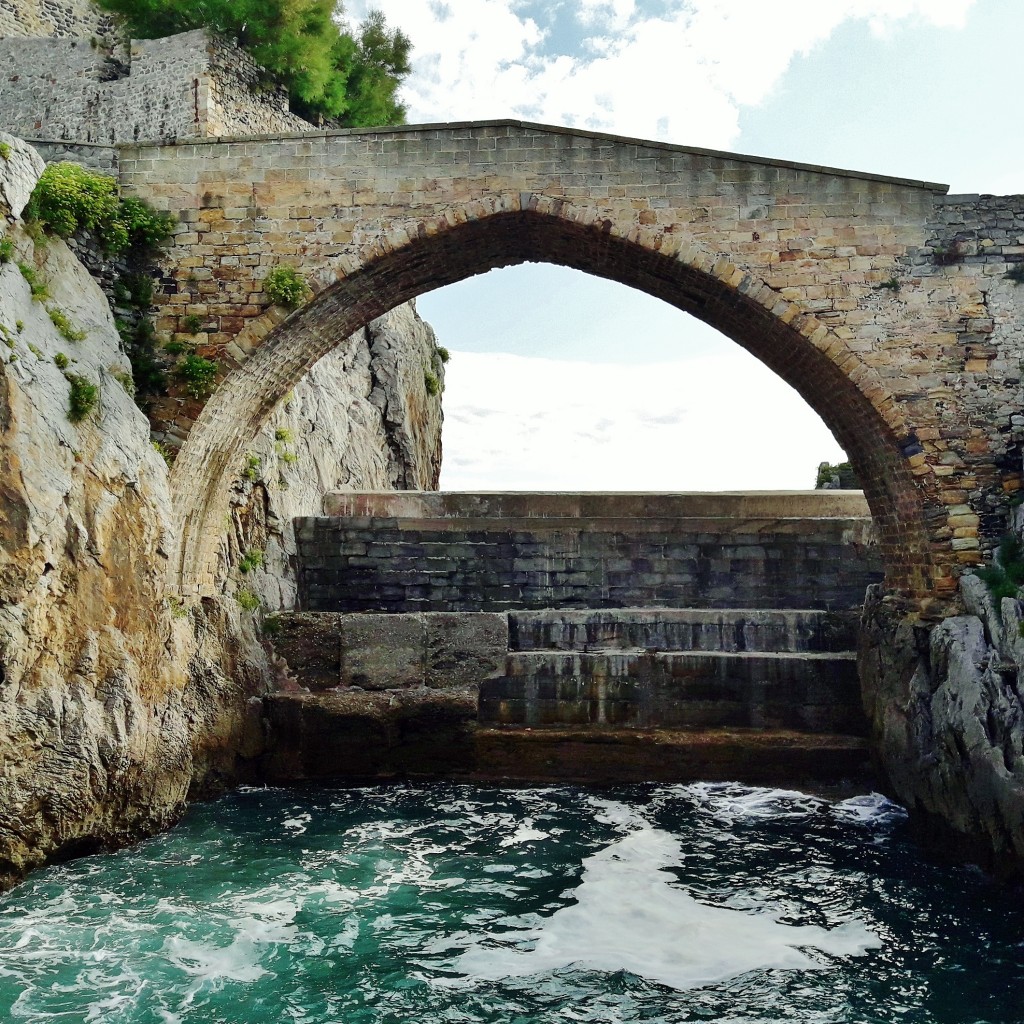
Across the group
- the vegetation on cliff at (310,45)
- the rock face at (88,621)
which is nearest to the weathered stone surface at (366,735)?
the rock face at (88,621)

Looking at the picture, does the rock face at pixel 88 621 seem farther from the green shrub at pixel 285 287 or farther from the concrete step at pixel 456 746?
the green shrub at pixel 285 287

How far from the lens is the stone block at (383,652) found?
9.51 m

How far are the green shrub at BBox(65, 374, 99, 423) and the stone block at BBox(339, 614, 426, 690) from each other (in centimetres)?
361

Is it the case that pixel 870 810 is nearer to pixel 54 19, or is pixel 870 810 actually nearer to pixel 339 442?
pixel 339 442

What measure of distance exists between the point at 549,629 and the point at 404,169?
15.8 feet

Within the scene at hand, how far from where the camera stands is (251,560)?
32.3 feet

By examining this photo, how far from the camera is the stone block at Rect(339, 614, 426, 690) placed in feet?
31.2

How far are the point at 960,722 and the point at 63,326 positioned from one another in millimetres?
7371

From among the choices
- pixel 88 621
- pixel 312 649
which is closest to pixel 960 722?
pixel 312 649

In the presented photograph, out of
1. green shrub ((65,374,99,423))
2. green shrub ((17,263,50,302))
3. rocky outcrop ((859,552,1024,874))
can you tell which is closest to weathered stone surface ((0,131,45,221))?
green shrub ((17,263,50,302))

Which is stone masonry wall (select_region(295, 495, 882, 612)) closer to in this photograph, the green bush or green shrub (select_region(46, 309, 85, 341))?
the green bush

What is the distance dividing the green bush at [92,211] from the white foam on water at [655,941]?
6531mm

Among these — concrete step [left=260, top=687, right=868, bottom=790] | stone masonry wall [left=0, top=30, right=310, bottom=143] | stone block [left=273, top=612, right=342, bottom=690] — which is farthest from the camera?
stone masonry wall [left=0, top=30, right=310, bottom=143]

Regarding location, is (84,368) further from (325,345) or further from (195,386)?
(325,345)
